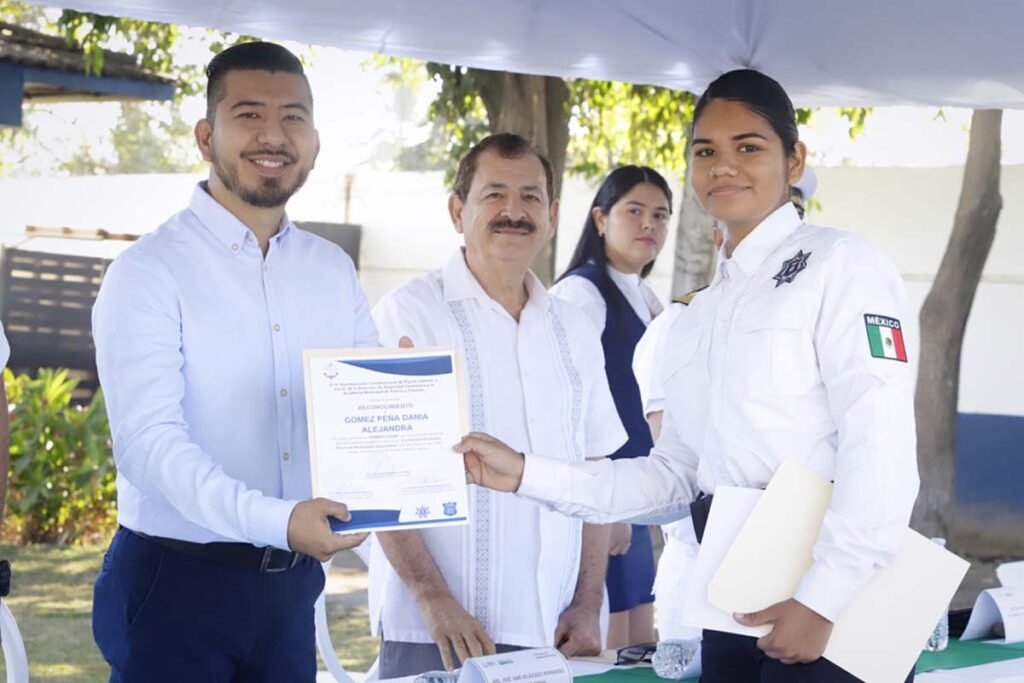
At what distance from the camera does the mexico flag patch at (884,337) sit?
247 centimetres

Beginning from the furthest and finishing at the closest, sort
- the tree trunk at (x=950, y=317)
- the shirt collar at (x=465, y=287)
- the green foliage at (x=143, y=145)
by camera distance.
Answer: the green foliage at (x=143, y=145) < the tree trunk at (x=950, y=317) < the shirt collar at (x=465, y=287)

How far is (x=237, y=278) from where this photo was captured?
9.87 feet

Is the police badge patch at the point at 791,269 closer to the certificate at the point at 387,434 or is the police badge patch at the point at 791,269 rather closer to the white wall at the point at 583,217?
the certificate at the point at 387,434

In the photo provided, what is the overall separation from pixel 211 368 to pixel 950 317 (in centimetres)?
771

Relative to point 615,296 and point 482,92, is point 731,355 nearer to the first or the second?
point 615,296

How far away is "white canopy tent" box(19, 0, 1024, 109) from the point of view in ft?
14.5

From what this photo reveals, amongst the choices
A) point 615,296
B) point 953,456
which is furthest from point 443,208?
point 615,296

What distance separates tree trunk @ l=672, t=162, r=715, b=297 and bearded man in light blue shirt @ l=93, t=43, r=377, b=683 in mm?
5163

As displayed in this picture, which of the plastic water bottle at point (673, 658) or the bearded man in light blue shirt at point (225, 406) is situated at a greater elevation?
the bearded man in light blue shirt at point (225, 406)

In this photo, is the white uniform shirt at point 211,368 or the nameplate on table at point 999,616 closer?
the white uniform shirt at point 211,368

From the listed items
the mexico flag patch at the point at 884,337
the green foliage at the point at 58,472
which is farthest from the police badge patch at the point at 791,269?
the green foliage at the point at 58,472

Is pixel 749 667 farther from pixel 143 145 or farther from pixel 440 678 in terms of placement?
pixel 143 145

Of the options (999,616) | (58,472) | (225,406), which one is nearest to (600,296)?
(999,616)

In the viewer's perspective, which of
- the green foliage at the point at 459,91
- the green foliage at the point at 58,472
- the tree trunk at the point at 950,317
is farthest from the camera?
the green foliage at the point at 58,472
